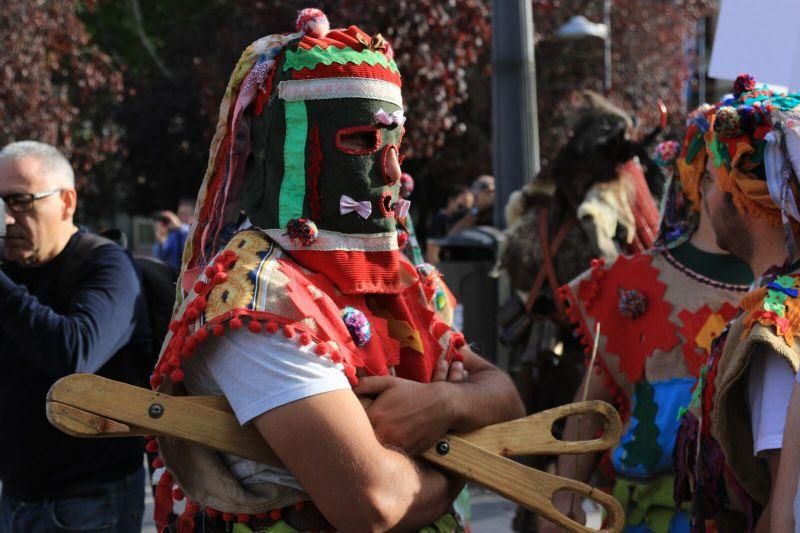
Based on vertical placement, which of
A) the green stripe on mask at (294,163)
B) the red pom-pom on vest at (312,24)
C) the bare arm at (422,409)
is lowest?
the bare arm at (422,409)

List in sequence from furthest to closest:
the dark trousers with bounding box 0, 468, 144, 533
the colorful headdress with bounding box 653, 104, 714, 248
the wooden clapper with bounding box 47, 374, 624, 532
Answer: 1. the colorful headdress with bounding box 653, 104, 714, 248
2. the dark trousers with bounding box 0, 468, 144, 533
3. the wooden clapper with bounding box 47, 374, 624, 532

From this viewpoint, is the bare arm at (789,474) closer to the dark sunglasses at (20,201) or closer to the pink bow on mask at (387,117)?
the pink bow on mask at (387,117)

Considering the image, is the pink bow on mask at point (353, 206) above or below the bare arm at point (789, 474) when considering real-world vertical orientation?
above

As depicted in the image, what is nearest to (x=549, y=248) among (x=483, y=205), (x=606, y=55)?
(x=483, y=205)

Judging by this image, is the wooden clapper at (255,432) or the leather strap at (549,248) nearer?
the wooden clapper at (255,432)

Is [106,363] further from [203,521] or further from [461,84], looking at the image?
[461,84]

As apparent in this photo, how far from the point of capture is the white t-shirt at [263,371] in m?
2.13

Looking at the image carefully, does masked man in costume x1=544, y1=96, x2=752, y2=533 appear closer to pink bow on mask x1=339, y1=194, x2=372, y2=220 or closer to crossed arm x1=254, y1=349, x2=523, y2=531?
crossed arm x1=254, y1=349, x2=523, y2=531

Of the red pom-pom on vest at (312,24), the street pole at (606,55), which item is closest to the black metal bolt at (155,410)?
the red pom-pom on vest at (312,24)

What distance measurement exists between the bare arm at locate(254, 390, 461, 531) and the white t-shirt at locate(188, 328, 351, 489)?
23 millimetres

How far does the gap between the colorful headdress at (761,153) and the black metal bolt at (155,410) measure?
1.45 meters

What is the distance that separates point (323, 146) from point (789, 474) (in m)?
1.18

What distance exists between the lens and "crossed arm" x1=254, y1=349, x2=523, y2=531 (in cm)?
212

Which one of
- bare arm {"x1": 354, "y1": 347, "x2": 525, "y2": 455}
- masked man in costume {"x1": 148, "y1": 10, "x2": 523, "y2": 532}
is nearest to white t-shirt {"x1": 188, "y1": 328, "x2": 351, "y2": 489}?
masked man in costume {"x1": 148, "y1": 10, "x2": 523, "y2": 532}
